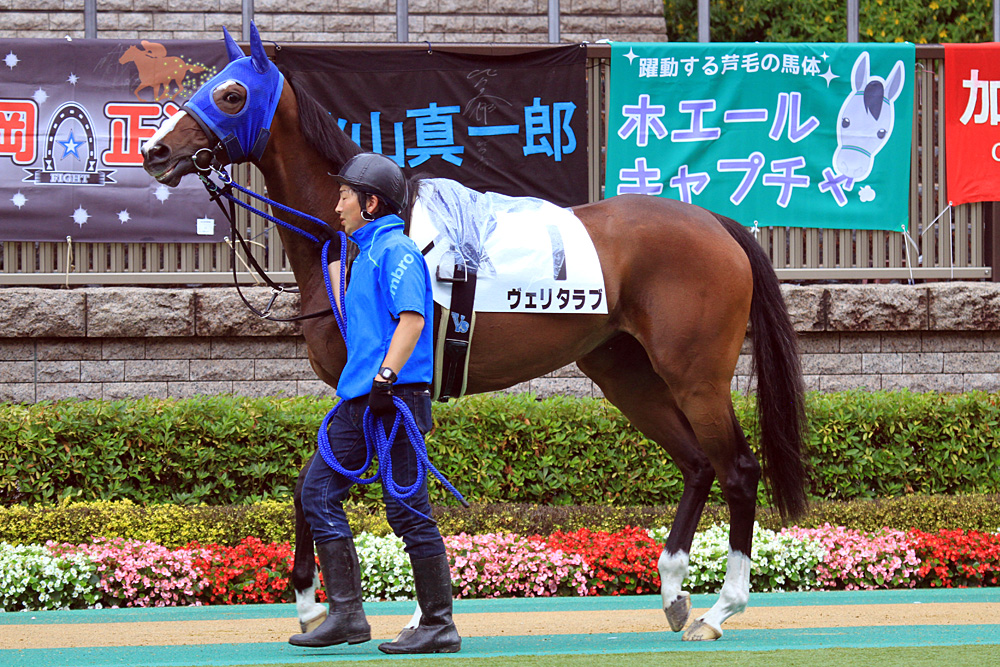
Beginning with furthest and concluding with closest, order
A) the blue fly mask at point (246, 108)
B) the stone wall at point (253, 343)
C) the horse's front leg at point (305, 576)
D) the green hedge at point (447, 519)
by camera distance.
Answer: the stone wall at point (253, 343)
the green hedge at point (447, 519)
the blue fly mask at point (246, 108)
the horse's front leg at point (305, 576)

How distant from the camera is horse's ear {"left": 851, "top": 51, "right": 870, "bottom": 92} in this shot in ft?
28.0

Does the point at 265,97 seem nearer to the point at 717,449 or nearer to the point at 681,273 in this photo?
the point at 681,273

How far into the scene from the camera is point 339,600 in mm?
4051

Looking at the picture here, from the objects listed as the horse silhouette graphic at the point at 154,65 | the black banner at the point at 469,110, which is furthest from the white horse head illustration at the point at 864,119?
the horse silhouette graphic at the point at 154,65

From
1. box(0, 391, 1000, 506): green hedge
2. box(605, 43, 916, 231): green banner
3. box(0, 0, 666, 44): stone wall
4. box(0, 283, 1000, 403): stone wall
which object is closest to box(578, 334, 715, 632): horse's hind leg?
box(0, 391, 1000, 506): green hedge

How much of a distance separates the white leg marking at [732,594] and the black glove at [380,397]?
162 centimetres

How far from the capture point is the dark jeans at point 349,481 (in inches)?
159

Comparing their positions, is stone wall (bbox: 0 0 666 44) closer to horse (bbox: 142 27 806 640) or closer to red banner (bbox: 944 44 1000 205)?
red banner (bbox: 944 44 1000 205)

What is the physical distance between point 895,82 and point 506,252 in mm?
5200

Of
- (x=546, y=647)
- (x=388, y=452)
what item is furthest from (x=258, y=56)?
(x=546, y=647)

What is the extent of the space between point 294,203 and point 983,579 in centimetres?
439

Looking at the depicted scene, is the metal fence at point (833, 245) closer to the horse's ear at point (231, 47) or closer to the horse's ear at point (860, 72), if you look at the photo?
the horse's ear at point (860, 72)

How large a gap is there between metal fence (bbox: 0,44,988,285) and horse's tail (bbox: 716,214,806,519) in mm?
3498

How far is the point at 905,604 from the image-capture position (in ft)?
17.5
